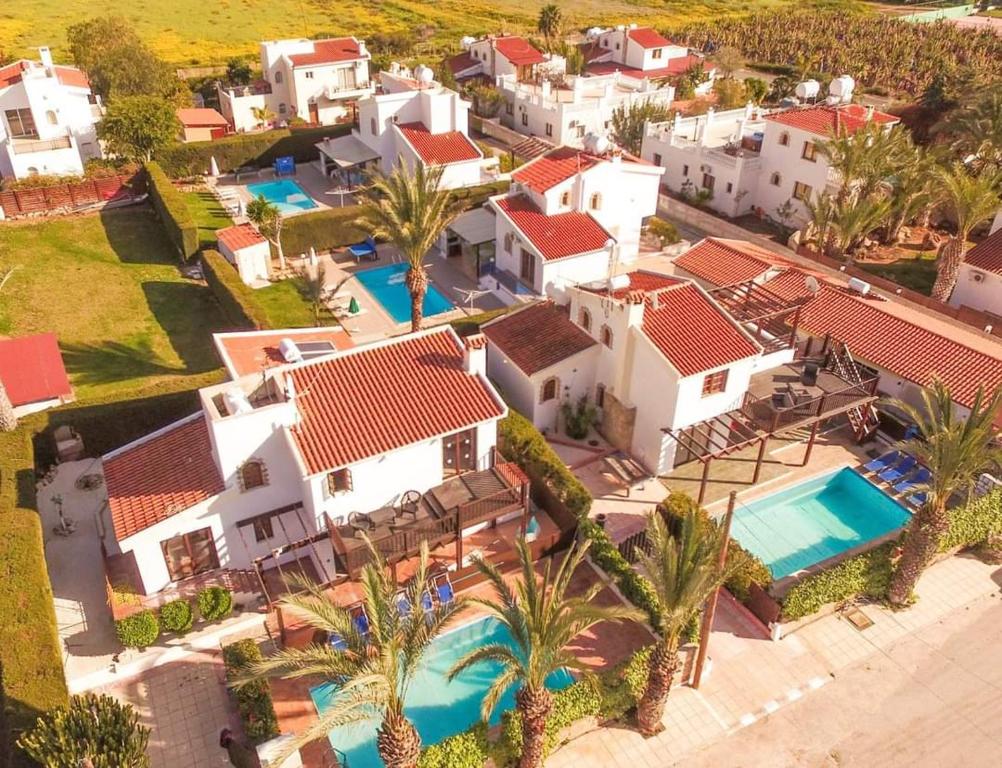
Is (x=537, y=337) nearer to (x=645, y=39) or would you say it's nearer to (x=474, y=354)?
(x=474, y=354)

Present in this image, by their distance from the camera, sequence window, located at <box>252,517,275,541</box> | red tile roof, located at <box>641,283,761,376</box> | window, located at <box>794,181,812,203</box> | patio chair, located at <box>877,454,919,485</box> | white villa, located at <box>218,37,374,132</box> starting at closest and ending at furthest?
window, located at <box>252,517,275,541</box> → red tile roof, located at <box>641,283,761,376</box> → patio chair, located at <box>877,454,919,485</box> → window, located at <box>794,181,812,203</box> → white villa, located at <box>218,37,374,132</box>

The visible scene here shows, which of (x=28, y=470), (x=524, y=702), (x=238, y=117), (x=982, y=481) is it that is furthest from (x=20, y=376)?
(x=238, y=117)

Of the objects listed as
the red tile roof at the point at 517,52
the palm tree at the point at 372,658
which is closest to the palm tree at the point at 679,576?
the palm tree at the point at 372,658

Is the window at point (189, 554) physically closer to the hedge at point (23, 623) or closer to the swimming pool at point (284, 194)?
the hedge at point (23, 623)

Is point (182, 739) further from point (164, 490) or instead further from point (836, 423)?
point (836, 423)

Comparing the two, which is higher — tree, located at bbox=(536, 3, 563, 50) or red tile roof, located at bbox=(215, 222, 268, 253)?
tree, located at bbox=(536, 3, 563, 50)

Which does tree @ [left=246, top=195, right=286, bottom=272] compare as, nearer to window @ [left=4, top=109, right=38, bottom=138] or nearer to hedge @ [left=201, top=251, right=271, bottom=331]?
hedge @ [left=201, top=251, right=271, bottom=331]

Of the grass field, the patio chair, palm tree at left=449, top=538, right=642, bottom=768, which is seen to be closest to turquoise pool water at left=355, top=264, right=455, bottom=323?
the patio chair

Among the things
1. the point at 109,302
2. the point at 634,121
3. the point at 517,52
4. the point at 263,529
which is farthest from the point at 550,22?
the point at 263,529
